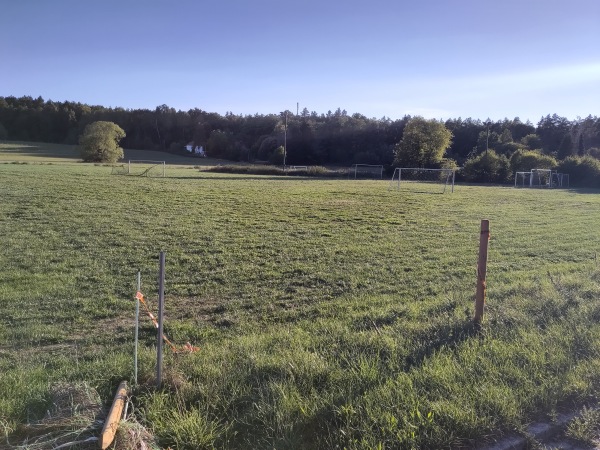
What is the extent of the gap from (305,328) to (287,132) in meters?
91.9

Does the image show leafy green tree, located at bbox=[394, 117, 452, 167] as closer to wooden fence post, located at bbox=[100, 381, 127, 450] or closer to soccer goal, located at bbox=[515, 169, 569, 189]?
soccer goal, located at bbox=[515, 169, 569, 189]

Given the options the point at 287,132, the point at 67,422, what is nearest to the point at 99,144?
the point at 287,132

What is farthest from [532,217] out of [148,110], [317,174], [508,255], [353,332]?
[148,110]

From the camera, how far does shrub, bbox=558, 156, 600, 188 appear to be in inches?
1957

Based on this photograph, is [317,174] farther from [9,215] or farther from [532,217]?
[9,215]

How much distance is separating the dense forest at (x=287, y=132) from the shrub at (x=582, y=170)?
21131 mm

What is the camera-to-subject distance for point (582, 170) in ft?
168

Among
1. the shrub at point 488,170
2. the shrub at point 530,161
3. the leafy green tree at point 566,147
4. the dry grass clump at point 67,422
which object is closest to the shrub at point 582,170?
the shrub at point 530,161

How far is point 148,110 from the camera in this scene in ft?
396

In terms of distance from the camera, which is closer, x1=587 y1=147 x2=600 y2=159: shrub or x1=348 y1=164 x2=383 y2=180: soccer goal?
x1=348 y1=164 x2=383 y2=180: soccer goal

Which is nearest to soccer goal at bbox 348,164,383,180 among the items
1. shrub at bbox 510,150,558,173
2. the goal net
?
shrub at bbox 510,150,558,173

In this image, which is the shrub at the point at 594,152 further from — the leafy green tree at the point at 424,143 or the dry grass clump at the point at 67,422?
the dry grass clump at the point at 67,422

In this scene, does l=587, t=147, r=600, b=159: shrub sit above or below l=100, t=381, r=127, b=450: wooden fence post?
above

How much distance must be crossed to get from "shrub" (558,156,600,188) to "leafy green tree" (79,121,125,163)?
5644 centimetres
